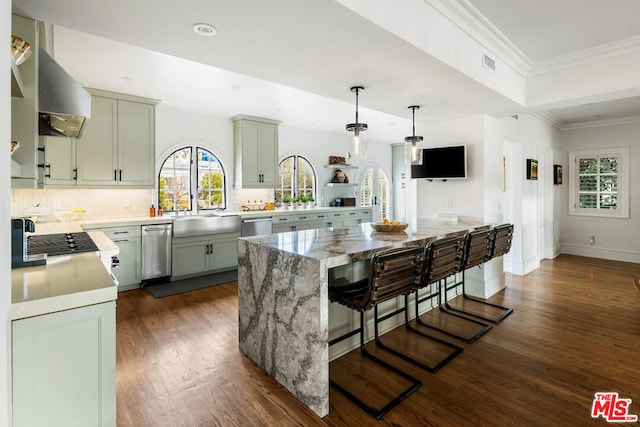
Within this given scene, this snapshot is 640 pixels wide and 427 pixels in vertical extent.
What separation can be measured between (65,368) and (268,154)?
5.07 m

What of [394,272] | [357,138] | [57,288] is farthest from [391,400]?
[357,138]

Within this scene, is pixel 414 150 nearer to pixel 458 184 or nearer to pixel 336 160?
pixel 458 184

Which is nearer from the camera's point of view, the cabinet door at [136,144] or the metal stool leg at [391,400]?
the metal stool leg at [391,400]

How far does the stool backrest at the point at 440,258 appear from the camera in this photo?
265cm

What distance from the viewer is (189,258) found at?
16.2ft

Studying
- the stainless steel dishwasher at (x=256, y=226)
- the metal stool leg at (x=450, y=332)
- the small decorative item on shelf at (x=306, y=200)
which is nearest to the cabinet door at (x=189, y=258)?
the stainless steel dishwasher at (x=256, y=226)

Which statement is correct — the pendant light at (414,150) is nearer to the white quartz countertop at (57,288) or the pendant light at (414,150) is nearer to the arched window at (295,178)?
the white quartz countertop at (57,288)

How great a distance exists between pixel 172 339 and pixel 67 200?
285 centimetres

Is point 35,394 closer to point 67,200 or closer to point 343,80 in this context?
point 343,80

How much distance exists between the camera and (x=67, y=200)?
451 centimetres

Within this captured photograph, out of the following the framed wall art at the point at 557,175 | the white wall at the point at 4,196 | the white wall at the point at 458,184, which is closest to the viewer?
the white wall at the point at 4,196

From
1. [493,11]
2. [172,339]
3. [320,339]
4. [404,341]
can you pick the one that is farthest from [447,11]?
[172,339]

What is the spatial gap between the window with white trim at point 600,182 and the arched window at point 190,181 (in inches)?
277

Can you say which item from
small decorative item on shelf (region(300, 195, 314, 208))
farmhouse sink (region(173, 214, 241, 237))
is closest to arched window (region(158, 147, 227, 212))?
farmhouse sink (region(173, 214, 241, 237))
